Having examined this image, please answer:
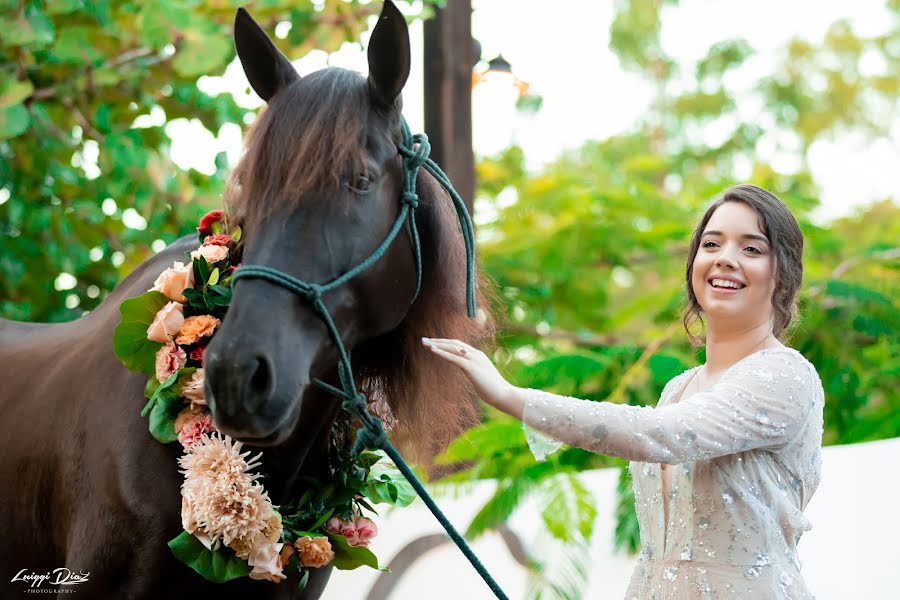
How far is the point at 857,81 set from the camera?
17.1m

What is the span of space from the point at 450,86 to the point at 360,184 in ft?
10.6

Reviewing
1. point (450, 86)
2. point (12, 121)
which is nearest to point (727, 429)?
point (12, 121)

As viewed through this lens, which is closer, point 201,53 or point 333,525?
point 333,525

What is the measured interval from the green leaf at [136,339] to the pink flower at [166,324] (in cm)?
3

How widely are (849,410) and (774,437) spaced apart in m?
2.66

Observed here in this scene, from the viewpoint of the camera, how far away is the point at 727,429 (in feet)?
5.37

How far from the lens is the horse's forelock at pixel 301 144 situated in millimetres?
1668

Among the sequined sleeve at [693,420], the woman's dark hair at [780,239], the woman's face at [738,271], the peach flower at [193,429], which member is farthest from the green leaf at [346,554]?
the woman's dark hair at [780,239]

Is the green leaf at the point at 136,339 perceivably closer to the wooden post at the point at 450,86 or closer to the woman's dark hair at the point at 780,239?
the woman's dark hair at the point at 780,239

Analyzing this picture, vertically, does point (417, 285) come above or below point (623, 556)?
above

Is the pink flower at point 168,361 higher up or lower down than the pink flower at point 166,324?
lower down

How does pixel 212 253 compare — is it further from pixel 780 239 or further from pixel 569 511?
pixel 569 511

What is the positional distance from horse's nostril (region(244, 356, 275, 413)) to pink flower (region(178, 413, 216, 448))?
0.38 m

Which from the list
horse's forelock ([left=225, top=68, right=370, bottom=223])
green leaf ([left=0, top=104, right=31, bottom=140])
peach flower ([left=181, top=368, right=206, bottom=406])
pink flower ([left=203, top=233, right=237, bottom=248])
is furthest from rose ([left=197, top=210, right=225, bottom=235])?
green leaf ([left=0, top=104, right=31, bottom=140])
